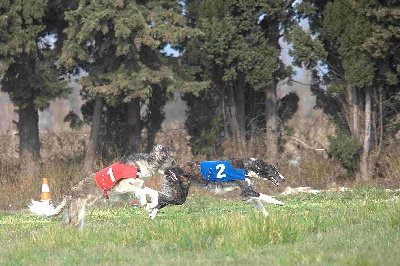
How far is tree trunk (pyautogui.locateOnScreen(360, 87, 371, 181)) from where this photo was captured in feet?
76.4

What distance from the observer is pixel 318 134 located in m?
26.1

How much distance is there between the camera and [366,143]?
23359 millimetres

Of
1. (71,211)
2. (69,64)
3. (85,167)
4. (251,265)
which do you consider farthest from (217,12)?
(251,265)

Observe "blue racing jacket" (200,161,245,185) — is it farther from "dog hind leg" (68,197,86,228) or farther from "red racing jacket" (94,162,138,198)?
"dog hind leg" (68,197,86,228)

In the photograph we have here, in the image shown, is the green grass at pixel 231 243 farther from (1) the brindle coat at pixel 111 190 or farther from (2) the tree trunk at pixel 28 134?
(2) the tree trunk at pixel 28 134

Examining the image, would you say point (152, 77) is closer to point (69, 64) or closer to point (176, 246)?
point (69, 64)

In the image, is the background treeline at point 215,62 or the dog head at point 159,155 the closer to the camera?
the dog head at point 159,155

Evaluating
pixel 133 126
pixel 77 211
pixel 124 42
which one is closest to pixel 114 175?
pixel 77 211

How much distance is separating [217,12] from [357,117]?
5.17 metres

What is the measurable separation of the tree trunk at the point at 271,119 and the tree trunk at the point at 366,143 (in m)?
2.93

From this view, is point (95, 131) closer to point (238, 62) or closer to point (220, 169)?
point (238, 62)

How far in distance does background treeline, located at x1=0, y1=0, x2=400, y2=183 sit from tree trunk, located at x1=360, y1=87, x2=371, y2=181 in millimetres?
29

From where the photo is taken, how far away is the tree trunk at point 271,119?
25.3 meters

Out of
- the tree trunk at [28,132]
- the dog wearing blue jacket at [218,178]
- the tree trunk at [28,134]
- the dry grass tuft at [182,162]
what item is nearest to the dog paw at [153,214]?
the dog wearing blue jacket at [218,178]
